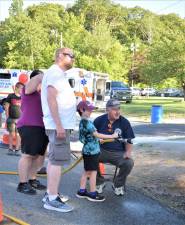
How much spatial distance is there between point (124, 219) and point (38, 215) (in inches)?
37.6

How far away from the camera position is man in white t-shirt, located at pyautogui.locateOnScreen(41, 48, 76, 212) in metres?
5.38

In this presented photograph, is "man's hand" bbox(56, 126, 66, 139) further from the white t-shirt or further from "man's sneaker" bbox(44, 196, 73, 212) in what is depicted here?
"man's sneaker" bbox(44, 196, 73, 212)

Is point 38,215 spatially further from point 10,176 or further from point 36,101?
point 10,176

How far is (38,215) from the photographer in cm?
525

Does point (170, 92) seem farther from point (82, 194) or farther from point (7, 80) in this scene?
point (82, 194)

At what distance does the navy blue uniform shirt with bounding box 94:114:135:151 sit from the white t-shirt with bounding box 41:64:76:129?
1.03 m

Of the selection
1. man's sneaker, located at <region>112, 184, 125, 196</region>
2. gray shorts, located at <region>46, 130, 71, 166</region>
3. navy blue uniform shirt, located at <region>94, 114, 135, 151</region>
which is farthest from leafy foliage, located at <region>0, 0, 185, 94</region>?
gray shorts, located at <region>46, 130, 71, 166</region>

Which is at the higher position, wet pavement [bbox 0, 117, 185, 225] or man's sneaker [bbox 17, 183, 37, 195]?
man's sneaker [bbox 17, 183, 37, 195]

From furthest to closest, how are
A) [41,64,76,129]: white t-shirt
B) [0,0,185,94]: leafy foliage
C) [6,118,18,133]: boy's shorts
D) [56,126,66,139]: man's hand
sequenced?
1. [0,0,185,94]: leafy foliage
2. [6,118,18,133]: boy's shorts
3. [41,64,76,129]: white t-shirt
4. [56,126,66,139]: man's hand

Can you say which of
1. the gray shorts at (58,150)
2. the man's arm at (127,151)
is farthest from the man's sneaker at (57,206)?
the man's arm at (127,151)

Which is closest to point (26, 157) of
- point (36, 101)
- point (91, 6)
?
point (36, 101)

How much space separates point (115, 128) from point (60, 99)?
1.26m

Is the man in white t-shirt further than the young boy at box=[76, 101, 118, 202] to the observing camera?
No

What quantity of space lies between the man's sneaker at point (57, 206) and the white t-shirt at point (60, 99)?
0.87 meters
